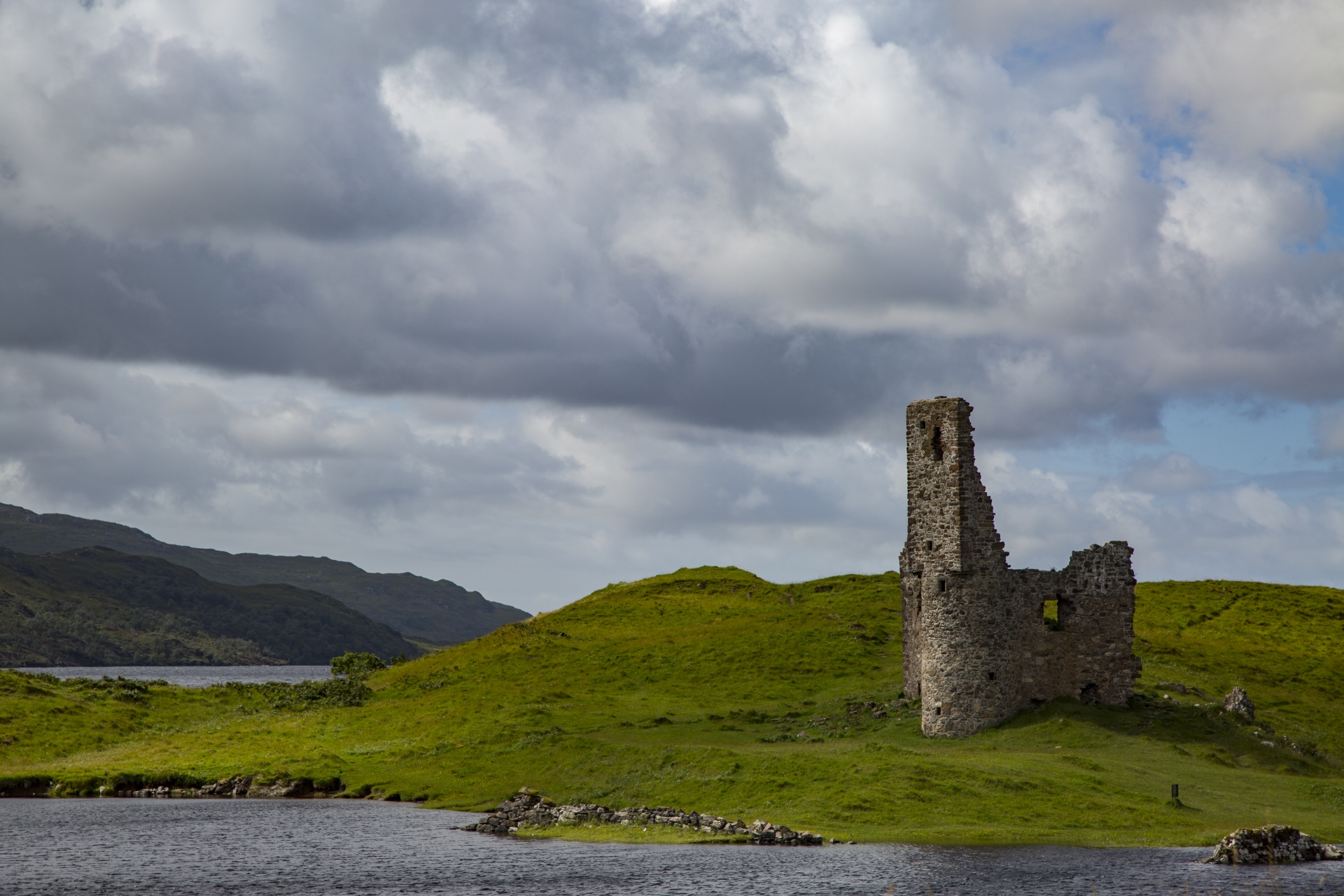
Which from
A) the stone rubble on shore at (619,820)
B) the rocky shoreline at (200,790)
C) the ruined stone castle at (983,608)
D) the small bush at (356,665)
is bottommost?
the rocky shoreline at (200,790)

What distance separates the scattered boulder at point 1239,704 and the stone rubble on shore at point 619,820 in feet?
105

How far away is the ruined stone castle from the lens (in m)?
68.3

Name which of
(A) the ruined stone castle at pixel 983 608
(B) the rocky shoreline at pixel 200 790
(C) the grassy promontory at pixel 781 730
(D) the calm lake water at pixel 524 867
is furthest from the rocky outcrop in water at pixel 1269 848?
(B) the rocky shoreline at pixel 200 790

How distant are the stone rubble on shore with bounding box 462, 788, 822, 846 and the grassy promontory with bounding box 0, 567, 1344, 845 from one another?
171 centimetres

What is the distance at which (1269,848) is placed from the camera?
142 feet

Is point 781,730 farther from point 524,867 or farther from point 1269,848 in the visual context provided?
point 1269,848

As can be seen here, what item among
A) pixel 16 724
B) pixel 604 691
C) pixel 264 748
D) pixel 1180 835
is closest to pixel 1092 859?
pixel 1180 835

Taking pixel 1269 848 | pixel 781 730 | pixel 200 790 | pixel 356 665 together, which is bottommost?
pixel 200 790

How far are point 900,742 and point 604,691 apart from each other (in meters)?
29.7

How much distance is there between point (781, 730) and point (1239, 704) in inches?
978

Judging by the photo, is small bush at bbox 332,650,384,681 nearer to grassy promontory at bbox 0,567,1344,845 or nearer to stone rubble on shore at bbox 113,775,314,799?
grassy promontory at bbox 0,567,1344,845

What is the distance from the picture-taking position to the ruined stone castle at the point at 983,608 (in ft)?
224

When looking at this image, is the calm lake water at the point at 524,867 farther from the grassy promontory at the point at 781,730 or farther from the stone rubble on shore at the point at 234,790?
the stone rubble on shore at the point at 234,790

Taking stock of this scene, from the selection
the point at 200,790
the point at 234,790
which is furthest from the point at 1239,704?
the point at 200,790
